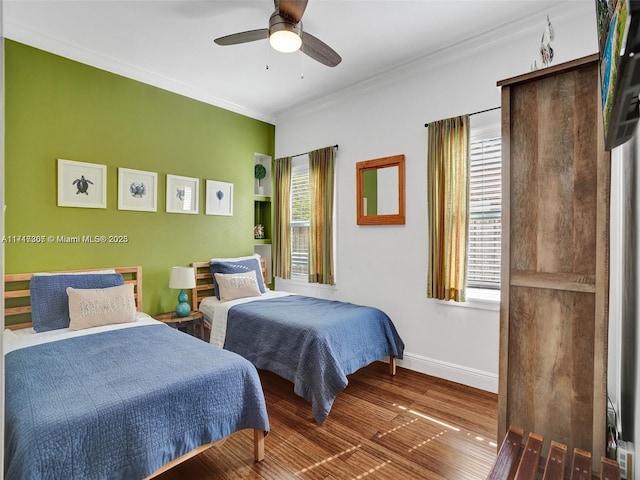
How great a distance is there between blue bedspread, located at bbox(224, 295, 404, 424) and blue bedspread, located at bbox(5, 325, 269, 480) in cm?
65

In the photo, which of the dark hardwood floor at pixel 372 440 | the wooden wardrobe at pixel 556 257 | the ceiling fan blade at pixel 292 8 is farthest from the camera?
the ceiling fan blade at pixel 292 8

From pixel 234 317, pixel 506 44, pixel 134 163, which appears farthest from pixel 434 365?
pixel 134 163

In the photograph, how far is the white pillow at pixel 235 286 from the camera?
148 inches

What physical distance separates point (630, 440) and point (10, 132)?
13.7ft

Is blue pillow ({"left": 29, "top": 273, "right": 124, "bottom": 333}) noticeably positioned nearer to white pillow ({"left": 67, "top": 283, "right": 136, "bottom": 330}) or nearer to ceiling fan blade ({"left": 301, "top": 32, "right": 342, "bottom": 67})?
white pillow ({"left": 67, "top": 283, "right": 136, "bottom": 330})

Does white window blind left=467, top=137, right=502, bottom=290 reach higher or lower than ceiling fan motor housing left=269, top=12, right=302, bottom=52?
lower

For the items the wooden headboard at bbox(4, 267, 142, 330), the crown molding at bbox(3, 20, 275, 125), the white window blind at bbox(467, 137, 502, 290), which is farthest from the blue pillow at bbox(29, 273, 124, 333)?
the white window blind at bbox(467, 137, 502, 290)

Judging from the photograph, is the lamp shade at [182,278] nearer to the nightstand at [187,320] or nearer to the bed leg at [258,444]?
the nightstand at [187,320]

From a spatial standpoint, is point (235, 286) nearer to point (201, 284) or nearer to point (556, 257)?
point (201, 284)

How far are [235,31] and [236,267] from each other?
235 centimetres

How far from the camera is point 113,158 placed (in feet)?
11.1

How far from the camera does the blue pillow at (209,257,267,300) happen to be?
156 inches

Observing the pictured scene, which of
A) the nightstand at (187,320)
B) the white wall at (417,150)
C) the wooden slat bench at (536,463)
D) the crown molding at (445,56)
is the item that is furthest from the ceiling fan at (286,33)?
the nightstand at (187,320)

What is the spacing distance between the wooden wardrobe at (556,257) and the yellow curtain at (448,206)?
172 centimetres
